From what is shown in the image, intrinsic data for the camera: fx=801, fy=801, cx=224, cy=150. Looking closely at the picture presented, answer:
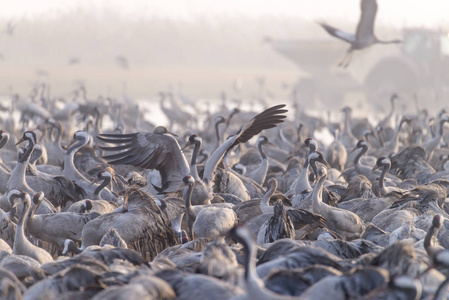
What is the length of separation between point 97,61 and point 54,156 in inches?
1521

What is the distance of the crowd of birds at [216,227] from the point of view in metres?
4.19

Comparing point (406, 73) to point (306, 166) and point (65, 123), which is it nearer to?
point (65, 123)

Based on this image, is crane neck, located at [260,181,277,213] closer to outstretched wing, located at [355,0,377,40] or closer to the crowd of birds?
the crowd of birds

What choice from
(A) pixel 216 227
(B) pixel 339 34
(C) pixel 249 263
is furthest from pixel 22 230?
(B) pixel 339 34

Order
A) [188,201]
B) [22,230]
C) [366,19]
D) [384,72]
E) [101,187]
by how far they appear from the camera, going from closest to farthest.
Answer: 1. [22,230]
2. [188,201]
3. [101,187]
4. [366,19]
5. [384,72]

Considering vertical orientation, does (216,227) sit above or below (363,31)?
below

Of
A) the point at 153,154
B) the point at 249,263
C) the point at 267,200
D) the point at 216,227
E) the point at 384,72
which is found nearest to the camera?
the point at 249,263

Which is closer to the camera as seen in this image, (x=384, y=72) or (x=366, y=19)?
(x=366, y=19)

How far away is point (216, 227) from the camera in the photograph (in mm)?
6488

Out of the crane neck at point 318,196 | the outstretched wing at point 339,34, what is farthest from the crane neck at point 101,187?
the outstretched wing at point 339,34

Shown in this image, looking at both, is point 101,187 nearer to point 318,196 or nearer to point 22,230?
point 22,230

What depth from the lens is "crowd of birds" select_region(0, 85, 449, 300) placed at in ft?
13.8

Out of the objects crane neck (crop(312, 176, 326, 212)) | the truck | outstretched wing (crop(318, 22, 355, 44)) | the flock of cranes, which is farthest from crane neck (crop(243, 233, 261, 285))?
the truck

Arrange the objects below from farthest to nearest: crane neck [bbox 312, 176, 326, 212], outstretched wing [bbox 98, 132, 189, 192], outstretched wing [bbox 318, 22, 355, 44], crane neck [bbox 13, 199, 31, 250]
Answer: outstretched wing [bbox 318, 22, 355, 44] → outstretched wing [bbox 98, 132, 189, 192] → crane neck [bbox 312, 176, 326, 212] → crane neck [bbox 13, 199, 31, 250]
